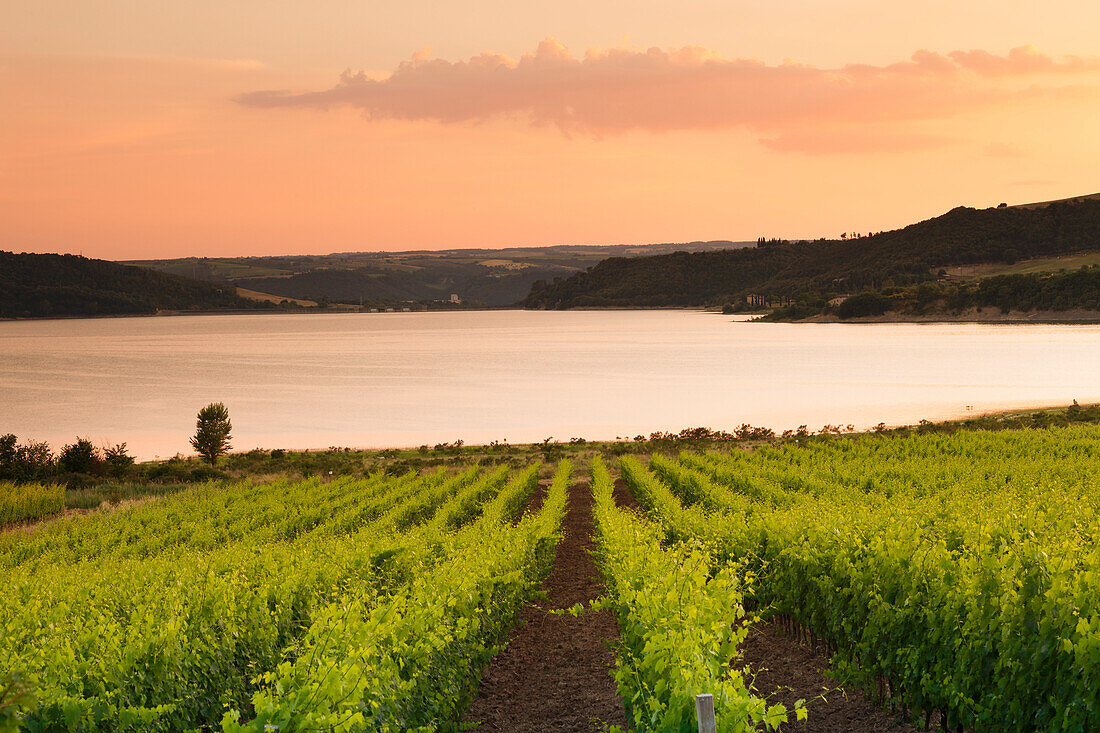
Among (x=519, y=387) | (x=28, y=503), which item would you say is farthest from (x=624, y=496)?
(x=519, y=387)

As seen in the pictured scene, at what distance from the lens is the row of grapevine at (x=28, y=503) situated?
29359mm

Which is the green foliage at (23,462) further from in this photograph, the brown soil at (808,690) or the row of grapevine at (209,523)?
the brown soil at (808,690)

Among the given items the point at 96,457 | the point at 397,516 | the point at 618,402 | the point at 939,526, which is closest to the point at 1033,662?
the point at 939,526

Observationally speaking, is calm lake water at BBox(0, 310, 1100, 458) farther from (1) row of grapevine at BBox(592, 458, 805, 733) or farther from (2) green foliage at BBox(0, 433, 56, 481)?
(1) row of grapevine at BBox(592, 458, 805, 733)

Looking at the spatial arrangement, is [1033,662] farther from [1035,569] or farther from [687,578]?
[687,578]

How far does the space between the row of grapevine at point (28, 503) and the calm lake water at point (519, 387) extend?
24392 millimetres

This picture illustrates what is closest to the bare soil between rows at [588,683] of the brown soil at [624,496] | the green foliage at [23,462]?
the brown soil at [624,496]

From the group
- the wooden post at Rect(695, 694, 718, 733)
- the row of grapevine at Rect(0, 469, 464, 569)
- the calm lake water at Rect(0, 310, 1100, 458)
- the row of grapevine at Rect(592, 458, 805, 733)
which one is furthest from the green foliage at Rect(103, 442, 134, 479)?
the wooden post at Rect(695, 694, 718, 733)

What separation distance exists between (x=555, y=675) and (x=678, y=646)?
5310 mm

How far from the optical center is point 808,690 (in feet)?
33.0

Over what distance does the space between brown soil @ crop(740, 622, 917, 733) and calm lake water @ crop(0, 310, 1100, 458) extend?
156 feet

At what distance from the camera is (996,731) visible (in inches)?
275

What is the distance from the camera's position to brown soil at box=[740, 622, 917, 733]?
8.77 m

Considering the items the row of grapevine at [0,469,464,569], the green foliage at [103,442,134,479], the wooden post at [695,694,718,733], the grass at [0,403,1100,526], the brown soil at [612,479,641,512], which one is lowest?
the grass at [0,403,1100,526]
